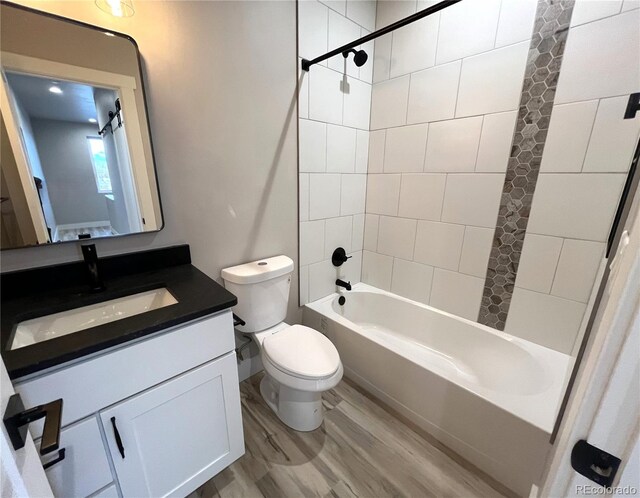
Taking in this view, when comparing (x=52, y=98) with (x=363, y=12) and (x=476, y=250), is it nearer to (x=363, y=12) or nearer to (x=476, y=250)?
(x=363, y=12)

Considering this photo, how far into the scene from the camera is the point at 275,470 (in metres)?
1.27

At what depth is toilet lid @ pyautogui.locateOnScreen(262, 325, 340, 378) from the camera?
1.28 meters

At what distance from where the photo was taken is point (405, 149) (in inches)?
72.9

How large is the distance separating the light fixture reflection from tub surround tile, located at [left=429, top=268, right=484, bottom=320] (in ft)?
6.52

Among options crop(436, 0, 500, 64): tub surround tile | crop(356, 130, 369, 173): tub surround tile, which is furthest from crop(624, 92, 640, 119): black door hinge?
crop(356, 130, 369, 173): tub surround tile

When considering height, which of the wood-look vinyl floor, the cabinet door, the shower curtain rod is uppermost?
the shower curtain rod

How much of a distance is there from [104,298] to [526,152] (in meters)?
2.00

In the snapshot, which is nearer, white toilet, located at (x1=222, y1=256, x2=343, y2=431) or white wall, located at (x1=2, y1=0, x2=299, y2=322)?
white wall, located at (x1=2, y1=0, x2=299, y2=322)

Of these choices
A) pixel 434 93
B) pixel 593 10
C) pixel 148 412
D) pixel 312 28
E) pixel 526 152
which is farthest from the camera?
pixel 434 93

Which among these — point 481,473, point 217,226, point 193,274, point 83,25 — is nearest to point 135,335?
point 193,274

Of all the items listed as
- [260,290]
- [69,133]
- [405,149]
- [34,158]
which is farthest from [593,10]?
[34,158]

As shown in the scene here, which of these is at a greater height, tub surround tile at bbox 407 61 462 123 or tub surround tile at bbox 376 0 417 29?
tub surround tile at bbox 376 0 417 29

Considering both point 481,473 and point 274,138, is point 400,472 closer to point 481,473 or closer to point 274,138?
point 481,473

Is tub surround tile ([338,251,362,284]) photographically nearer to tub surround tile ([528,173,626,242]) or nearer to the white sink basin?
tub surround tile ([528,173,626,242])
